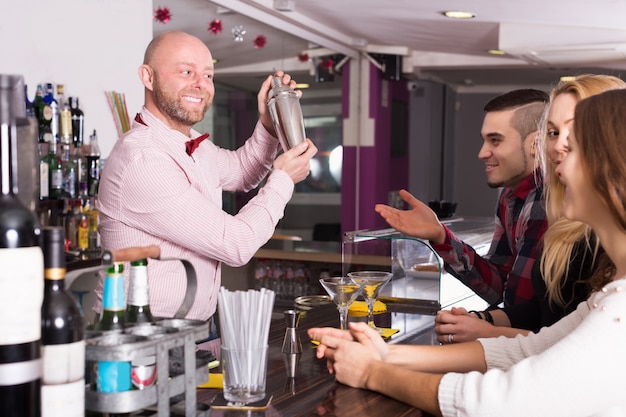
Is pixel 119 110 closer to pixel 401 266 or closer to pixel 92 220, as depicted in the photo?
pixel 92 220

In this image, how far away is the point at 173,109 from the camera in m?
2.28

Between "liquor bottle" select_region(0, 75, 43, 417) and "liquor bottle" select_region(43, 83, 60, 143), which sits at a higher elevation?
"liquor bottle" select_region(43, 83, 60, 143)

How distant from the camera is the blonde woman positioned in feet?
6.10

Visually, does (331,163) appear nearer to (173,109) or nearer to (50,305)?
(173,109)

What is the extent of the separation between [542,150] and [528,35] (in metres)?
4.40

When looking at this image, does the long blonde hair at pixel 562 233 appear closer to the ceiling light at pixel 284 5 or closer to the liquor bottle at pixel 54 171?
the liquor bottle at pixel 54 171

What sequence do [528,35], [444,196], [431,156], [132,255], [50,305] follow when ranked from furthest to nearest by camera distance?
[444,196]
[431,156]
[528,35]
[132,255]
[50,305]

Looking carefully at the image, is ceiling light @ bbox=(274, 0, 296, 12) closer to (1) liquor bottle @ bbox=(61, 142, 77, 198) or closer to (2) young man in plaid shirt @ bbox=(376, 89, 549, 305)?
(1) liquor bottle @ bbox=(61, 142, 77, 198)

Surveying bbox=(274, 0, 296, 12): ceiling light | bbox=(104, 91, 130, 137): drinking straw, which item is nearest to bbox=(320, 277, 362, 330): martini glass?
bbox=(104, 91, 130, 137): drinking straw

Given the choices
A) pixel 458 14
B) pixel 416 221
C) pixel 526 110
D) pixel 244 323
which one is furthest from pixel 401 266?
pixel 458 14

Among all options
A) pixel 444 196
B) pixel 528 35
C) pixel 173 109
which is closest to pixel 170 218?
pixel 173 109

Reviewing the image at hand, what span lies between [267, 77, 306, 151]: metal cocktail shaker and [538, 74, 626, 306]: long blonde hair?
0.69 meters

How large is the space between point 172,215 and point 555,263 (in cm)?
100

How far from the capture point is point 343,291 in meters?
1.91
